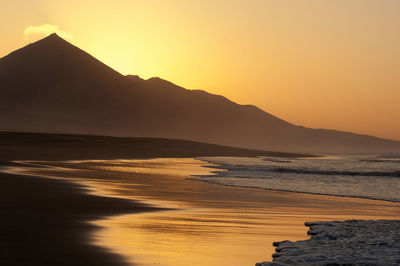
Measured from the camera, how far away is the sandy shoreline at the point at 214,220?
34.5ft

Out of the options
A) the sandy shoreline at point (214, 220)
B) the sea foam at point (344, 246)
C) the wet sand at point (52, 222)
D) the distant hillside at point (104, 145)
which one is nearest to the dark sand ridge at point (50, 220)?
the wet sand at point (52, 222)

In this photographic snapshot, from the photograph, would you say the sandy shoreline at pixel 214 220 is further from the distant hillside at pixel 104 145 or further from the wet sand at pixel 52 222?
the distant hillside at pixel 104 145

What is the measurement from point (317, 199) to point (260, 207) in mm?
3853

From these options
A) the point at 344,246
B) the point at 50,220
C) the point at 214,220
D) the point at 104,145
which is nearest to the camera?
the point at 344,246

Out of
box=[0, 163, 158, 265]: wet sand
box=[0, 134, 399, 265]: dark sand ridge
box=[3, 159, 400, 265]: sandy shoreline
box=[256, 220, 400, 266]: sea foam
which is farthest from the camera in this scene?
box=[3, 159, 400, 265]: sandy shoreline

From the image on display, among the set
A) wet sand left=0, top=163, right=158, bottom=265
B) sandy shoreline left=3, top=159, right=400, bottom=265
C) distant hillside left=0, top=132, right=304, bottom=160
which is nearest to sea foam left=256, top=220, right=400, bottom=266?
sandy shoreline left=3, top=159, right=400, bottom=265

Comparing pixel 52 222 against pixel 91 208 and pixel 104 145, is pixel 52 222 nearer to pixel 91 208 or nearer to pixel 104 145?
pixel 91 208

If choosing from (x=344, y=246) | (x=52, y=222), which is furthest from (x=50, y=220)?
(x=344, y=246)

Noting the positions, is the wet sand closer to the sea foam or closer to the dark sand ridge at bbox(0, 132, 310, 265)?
the dark sand ridge at bbox(0, 132, 310, 265)

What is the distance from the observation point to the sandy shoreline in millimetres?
10508

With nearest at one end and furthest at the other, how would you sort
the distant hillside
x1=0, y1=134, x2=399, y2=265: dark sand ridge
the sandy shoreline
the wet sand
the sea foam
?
the wet sand
x1=0, y1=134, x2=399, y2=265: dark sand ridge
the sea foam
the sandy shoreline
the distant hillside

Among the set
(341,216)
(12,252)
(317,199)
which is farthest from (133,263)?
(317,199)

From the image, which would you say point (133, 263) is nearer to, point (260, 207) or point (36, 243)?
point (36, 243)

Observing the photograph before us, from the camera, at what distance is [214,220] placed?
47.1 feet
